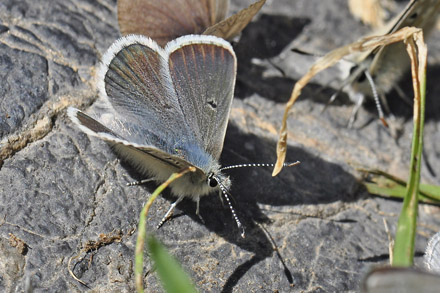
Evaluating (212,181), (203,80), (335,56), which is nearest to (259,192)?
(212,181)

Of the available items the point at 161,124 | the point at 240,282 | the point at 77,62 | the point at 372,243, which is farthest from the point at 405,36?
the point at 77,62

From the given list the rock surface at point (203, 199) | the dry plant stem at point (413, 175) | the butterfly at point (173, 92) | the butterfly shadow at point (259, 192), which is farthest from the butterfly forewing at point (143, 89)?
the dry plant stem at point (413, 175)

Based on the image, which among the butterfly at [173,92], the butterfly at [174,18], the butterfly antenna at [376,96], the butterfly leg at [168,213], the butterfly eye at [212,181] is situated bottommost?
the butterfly leg at [168,213]

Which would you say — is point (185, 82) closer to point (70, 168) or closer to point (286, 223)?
point (70, 168)

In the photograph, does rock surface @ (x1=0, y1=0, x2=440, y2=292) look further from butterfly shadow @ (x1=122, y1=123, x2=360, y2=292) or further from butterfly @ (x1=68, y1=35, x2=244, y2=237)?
butterfly @ (x1=68, y1=35, x2=244, y2=237)

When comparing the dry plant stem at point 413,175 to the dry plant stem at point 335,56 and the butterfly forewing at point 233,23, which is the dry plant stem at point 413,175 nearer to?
the dry plant stem at point 335,56

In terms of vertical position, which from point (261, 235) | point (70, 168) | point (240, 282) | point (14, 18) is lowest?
point (240, 282)

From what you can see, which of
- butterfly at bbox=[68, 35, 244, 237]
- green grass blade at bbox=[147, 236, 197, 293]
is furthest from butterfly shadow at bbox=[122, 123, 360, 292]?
green grass blade at bbox=[147, 236, 197, 293]
